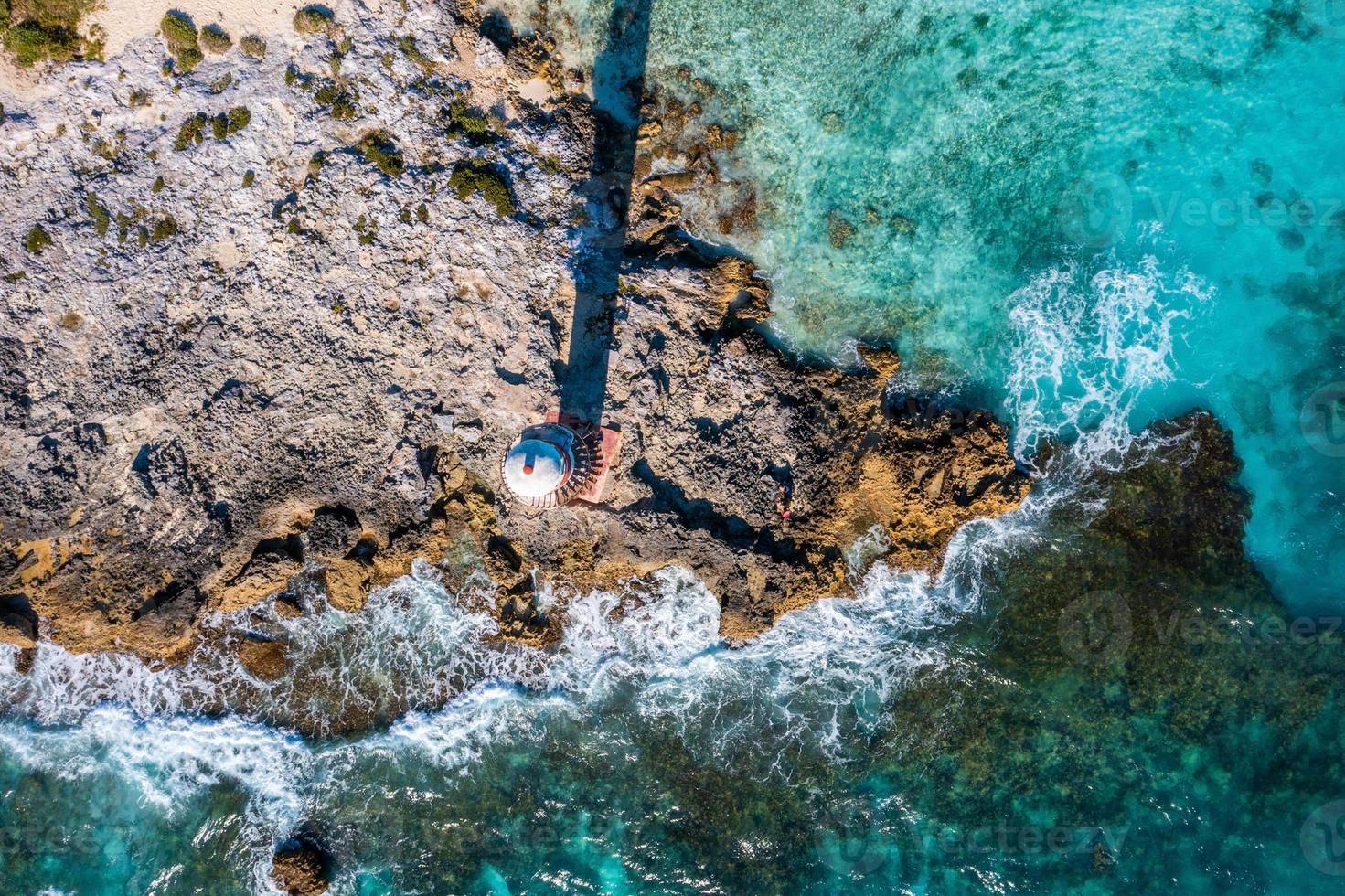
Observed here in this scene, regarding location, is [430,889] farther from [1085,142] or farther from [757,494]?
[1085,142]

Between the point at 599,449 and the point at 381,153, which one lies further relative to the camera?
the point at 599,449

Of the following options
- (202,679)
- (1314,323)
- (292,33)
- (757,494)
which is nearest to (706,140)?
(757,494)

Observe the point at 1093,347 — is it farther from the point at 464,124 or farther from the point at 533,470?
the point at 464,124

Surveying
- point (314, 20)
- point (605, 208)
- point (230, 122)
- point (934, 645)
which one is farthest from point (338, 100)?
point (934, 645)

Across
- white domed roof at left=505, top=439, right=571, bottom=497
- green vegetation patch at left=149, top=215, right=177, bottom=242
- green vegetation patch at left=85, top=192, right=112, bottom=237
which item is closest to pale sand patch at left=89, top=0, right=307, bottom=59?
green vegetation patch at left=85, top=192, right=112, bottom=237

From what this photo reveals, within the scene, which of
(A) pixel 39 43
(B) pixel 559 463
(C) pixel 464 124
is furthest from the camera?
(C) pixel 464 124

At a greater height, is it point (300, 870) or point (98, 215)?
point (98, 215)

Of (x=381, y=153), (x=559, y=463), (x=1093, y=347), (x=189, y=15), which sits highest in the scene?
(x=189, y=15)
